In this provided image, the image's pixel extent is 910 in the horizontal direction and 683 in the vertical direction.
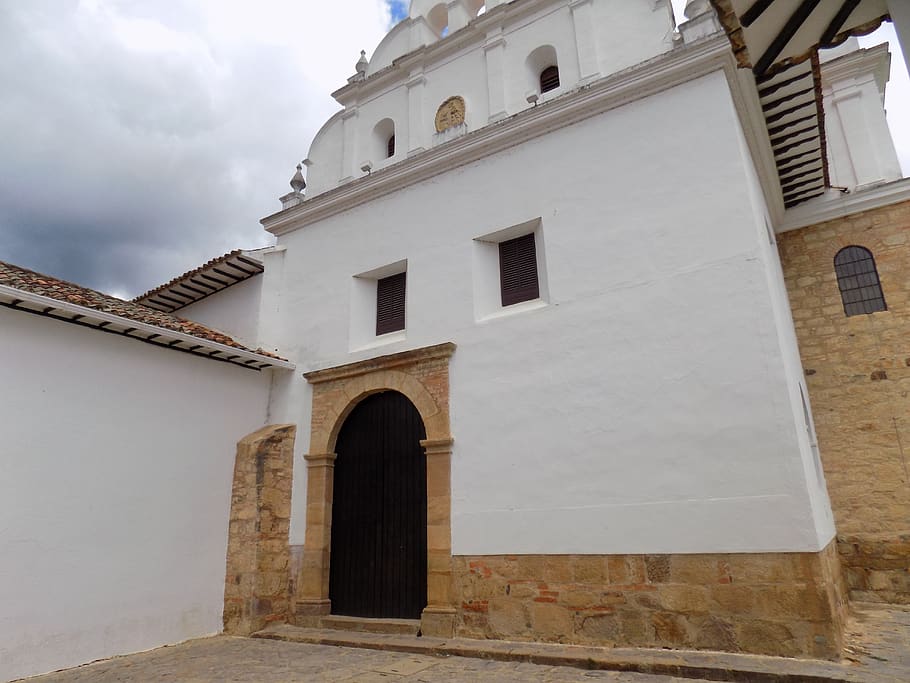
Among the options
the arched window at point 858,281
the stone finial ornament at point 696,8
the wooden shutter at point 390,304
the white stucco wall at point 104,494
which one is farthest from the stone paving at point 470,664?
the stone finial ornament at point 696,8

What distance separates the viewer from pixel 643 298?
563cm

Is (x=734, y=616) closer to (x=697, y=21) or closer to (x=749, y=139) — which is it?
(x=749, y=139)

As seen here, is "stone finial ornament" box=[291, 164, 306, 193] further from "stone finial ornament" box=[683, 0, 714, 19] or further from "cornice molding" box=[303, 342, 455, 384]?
"stone finial ornament" box=[683, 0, 714, 19]

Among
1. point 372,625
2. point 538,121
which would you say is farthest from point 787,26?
point 372,625

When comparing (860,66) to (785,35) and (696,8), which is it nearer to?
(696,8)

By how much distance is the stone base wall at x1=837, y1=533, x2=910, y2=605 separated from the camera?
6.54m

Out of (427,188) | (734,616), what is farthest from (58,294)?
(734,616)

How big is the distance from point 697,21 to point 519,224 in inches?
108

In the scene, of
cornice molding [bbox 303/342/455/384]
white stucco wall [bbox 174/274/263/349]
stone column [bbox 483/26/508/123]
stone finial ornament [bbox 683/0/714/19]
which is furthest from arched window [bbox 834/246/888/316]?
white stucco wall [bbox 174/274/263/349]

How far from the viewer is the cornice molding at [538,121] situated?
5.89 metres

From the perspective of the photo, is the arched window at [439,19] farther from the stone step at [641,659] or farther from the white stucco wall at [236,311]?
the stone step at [641,659]

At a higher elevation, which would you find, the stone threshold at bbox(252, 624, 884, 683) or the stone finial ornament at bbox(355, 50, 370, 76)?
the stone finial ornament at bbox(355, 50, 370, 76)

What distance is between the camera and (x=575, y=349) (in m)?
5.86

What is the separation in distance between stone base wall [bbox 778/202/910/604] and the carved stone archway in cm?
459
